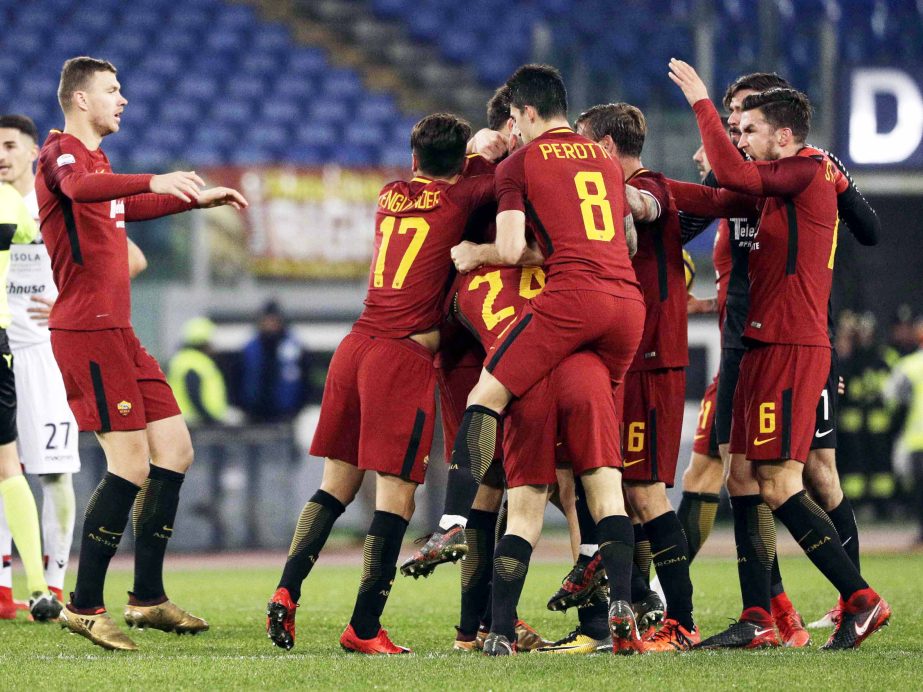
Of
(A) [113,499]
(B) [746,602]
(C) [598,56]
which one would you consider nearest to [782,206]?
(B) [746,602]

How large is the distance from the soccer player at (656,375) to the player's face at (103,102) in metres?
1.98

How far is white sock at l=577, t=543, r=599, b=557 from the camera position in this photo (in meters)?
5.47

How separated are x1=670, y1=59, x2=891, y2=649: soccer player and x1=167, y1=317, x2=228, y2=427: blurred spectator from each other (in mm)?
7694

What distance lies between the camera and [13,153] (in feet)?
23.6

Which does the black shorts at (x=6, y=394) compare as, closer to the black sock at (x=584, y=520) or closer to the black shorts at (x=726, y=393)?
the black sock at (x=584, y=520)

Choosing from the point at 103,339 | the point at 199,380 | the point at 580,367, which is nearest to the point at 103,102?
the point at 103,339

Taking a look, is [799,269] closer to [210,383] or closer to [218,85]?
[210,383]

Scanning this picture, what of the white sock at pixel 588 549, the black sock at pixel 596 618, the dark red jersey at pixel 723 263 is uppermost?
the dark red jersey at pixel 723 263

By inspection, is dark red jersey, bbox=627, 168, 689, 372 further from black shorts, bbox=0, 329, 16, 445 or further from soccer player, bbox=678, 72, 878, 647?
black shorts, bbox=0, 329, 16, 445

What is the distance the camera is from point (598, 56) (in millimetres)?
12219

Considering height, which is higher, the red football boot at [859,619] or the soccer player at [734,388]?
the soccer player at [734,388]

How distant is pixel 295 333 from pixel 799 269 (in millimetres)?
8323

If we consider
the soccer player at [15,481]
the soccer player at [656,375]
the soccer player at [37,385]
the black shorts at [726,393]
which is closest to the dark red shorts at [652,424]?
the soccer player at [656,375]

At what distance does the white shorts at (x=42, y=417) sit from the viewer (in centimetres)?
715
